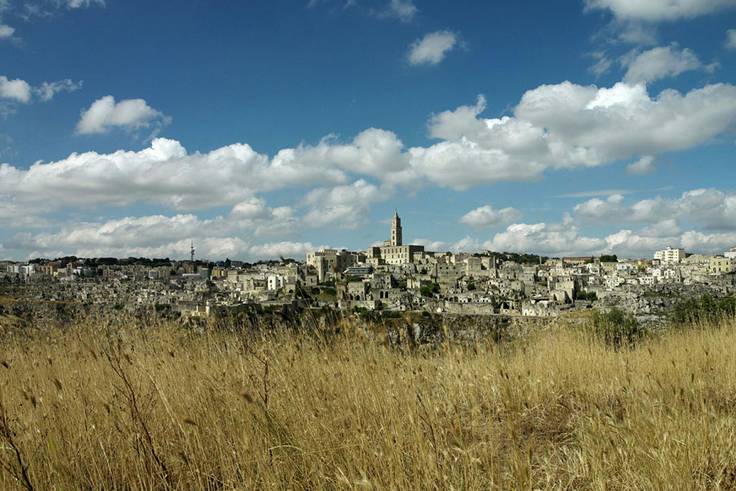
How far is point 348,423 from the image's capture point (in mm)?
3281

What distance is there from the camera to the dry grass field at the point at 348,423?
2.46 metres

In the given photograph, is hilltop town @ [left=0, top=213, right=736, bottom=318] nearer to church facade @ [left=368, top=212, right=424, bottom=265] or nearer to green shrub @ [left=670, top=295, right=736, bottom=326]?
church facade @ [left=368, top=212, right=424, bottom=265]

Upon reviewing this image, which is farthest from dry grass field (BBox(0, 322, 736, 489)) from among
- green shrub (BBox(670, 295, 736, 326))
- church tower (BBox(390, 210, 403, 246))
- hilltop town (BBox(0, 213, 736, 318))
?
church tower (BBox(390, 210, 403, 246))

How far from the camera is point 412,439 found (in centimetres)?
267

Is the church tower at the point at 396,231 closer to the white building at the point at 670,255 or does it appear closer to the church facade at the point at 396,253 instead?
the church facade at the point at 396,253

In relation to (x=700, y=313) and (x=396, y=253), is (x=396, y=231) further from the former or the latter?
(x=700, y=313)

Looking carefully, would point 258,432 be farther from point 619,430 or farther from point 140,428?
point 619,430

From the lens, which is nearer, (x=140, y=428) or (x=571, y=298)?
(x=140, y=428)

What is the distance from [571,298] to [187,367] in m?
84.9

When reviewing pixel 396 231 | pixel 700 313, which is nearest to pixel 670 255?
pixel 396 231

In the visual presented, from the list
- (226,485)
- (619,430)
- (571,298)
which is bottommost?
(571,298)

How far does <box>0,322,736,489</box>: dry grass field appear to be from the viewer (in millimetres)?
2465

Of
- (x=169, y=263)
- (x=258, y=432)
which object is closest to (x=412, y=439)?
(x=258, y=432)

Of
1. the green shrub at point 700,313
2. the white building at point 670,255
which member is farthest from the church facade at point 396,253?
the green shrub at point 700,313
